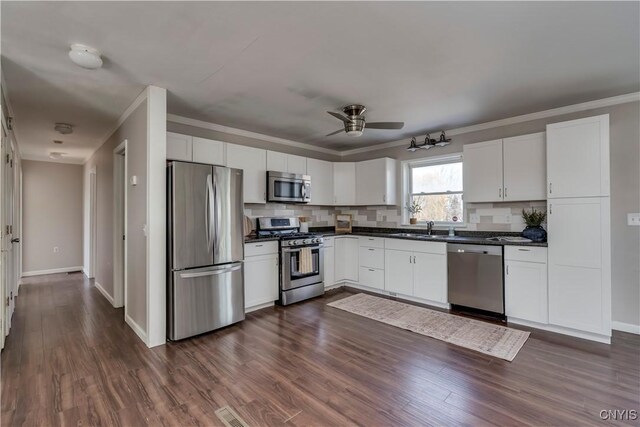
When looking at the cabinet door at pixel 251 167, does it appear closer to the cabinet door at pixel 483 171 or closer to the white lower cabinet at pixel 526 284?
the cabinet door at pixel 483 171

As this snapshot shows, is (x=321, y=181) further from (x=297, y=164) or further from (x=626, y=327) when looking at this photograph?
(x=626, y=327)

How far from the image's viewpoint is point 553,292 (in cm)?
318

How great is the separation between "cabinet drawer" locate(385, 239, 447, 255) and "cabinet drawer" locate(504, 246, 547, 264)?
707mm

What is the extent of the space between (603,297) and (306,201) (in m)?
3.72

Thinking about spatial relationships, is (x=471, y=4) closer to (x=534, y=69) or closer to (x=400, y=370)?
(x=534, y=69)

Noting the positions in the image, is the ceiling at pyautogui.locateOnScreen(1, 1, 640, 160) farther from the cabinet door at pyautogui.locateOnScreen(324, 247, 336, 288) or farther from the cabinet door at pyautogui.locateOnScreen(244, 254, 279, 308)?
the cabinet door at pyautogui.locateOnScreen(324, 247, 336, 288)

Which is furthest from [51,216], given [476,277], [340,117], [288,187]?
[476,277]

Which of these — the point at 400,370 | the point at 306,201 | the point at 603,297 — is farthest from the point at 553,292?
the point at 306,201

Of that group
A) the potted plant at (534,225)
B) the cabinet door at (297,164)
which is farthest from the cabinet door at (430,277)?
the cabinet door at (297,164)

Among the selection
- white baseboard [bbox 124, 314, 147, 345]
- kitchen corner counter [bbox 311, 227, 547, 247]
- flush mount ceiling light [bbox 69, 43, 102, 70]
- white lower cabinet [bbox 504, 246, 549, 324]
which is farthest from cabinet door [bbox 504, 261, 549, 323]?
flush mount ceiling light [bbox 69, 43, 102, 70]

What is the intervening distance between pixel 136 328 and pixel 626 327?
17.1ft

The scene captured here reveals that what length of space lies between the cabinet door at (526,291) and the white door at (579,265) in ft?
0.23

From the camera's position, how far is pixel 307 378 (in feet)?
7.60

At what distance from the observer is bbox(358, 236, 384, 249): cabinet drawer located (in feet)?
15.1
